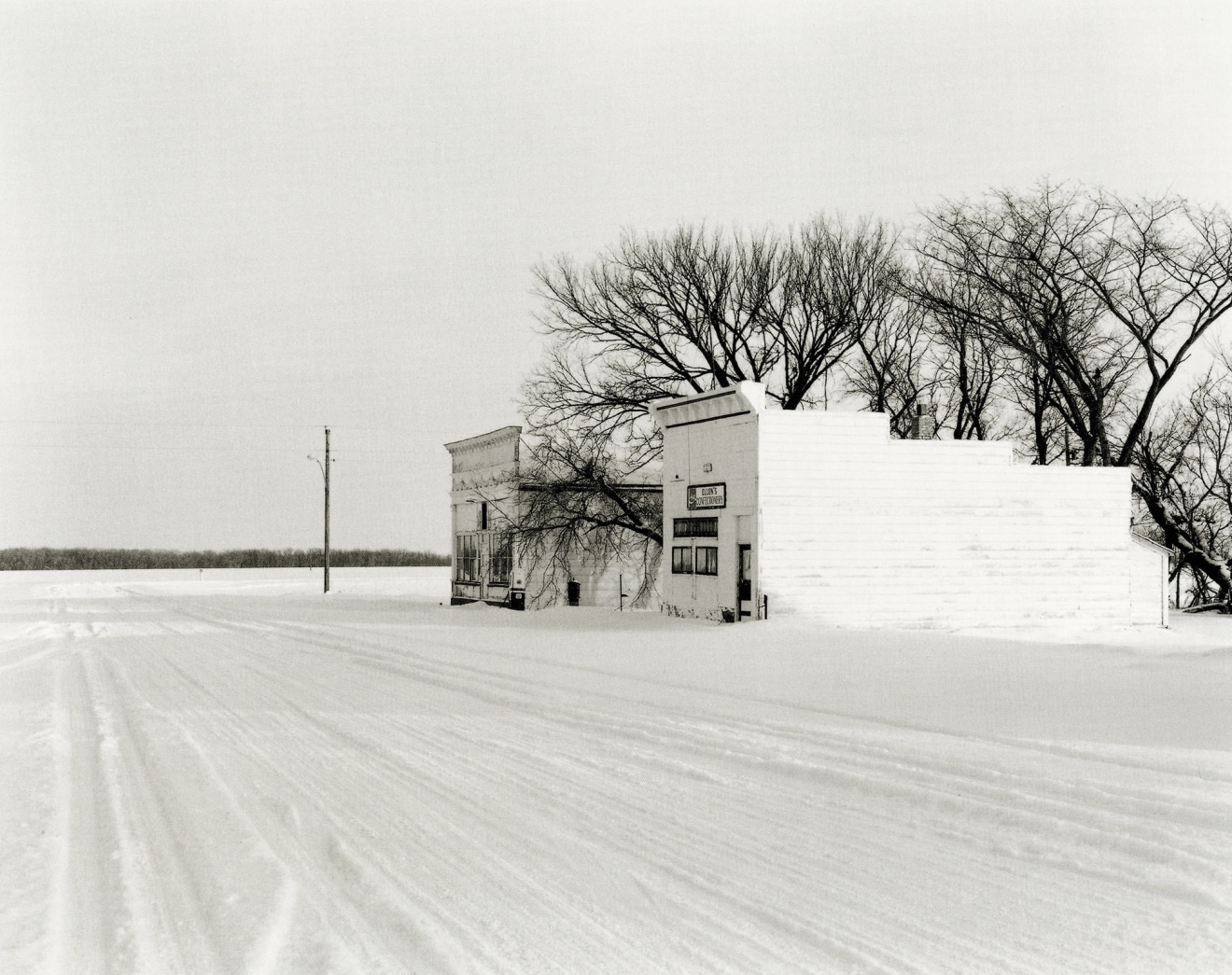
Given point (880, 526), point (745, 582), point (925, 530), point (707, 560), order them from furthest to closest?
1. point (707, 560)
2. point (925, 530)
3. point (880, 526)
4. point (745, 582)

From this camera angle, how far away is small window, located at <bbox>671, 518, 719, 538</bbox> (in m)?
26.4

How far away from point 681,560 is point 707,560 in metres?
1.44

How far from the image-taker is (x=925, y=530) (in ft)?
83.3

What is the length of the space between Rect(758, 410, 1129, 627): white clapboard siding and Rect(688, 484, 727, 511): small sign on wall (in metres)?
1.60

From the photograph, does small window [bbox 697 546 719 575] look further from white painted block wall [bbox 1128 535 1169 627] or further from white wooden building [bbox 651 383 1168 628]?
white painted block wall [bbox 1128 535 1169 627]

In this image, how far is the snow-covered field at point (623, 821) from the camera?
5.04 m

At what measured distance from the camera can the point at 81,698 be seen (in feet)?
44.8

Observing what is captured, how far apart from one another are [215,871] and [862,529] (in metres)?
20.2

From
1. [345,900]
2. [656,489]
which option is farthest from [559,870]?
[656,489]

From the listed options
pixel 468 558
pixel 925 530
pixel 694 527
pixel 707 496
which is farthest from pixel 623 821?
pixel 468 558

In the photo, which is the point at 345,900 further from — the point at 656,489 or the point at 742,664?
the point at 656,489

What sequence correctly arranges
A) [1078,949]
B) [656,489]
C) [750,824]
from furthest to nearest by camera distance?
[656,489] < [750,824] < [1078,949]

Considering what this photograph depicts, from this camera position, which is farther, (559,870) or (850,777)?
(850,777)

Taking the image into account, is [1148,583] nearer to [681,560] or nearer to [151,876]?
[681,560]
